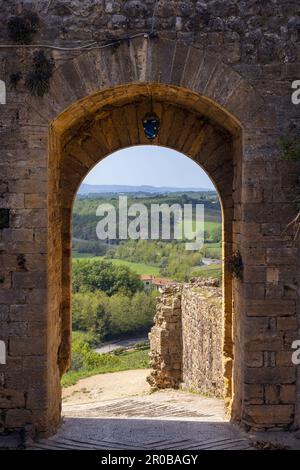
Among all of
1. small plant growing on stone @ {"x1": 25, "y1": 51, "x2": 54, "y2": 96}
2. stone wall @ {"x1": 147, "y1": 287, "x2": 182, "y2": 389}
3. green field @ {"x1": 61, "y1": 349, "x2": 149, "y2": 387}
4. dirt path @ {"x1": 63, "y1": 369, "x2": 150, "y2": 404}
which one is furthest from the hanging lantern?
green field @ {"x1": 61, "y1": 349, "x2": 149, "y2": 387}

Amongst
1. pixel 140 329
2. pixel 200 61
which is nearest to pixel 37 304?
pixel 200 61

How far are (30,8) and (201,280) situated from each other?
386 inches

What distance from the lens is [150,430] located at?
660 cm

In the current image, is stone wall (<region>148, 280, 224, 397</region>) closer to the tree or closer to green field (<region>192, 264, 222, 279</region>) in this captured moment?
green field (<region>192, 264, 222, 279</region>)

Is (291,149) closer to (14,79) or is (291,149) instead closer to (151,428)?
(14,79)

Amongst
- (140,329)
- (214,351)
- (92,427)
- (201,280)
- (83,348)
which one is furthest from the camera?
(140,329)

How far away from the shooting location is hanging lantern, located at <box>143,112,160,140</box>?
23.3 feet

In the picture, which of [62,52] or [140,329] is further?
[140,329]

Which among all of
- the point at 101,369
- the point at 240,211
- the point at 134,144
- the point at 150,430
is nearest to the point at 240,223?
the point at 240,211

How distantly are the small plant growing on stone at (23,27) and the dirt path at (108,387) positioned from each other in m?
10.0

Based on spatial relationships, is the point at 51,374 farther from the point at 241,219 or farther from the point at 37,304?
the point at 241,219

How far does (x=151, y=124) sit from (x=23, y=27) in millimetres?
1991

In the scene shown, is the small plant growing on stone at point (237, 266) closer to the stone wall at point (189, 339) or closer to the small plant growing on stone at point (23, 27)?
the small plant growing on stone at point (23, 27)

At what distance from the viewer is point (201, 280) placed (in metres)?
14.7
